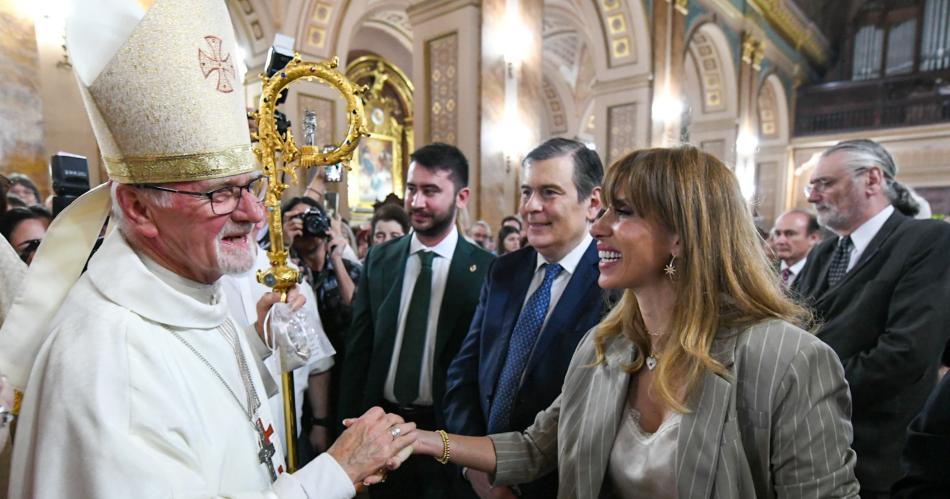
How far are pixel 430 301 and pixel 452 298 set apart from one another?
0.11 metres

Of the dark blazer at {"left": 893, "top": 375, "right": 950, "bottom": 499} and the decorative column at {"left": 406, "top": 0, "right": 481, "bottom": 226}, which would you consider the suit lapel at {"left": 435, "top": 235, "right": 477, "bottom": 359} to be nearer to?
the dark blazer at {"left": 893, "top": 375, "right": 950, "bottom": 499}

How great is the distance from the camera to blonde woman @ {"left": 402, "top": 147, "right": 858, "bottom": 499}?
117 centimetres

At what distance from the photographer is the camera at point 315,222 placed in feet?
8.43

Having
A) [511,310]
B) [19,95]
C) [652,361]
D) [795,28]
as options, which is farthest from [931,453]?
[795,28]

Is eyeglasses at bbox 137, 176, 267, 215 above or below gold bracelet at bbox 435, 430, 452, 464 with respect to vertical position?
above

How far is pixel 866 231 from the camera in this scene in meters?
2.49

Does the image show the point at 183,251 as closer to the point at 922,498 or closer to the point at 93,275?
the point at 93,275

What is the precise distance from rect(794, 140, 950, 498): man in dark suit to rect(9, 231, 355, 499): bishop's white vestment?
1985 mm

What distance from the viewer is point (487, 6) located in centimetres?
646

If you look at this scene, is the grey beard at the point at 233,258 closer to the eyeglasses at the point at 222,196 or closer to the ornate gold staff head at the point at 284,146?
the eyeglasses at the point at 222,196

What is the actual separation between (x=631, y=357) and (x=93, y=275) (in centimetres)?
136

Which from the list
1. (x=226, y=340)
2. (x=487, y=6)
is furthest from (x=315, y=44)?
(x=226, y=340)

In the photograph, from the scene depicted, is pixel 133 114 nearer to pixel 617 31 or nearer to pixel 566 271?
pixel 566 271

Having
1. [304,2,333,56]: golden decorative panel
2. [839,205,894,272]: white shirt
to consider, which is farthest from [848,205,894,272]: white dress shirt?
[304,2,333,56]: golden decorative panel
